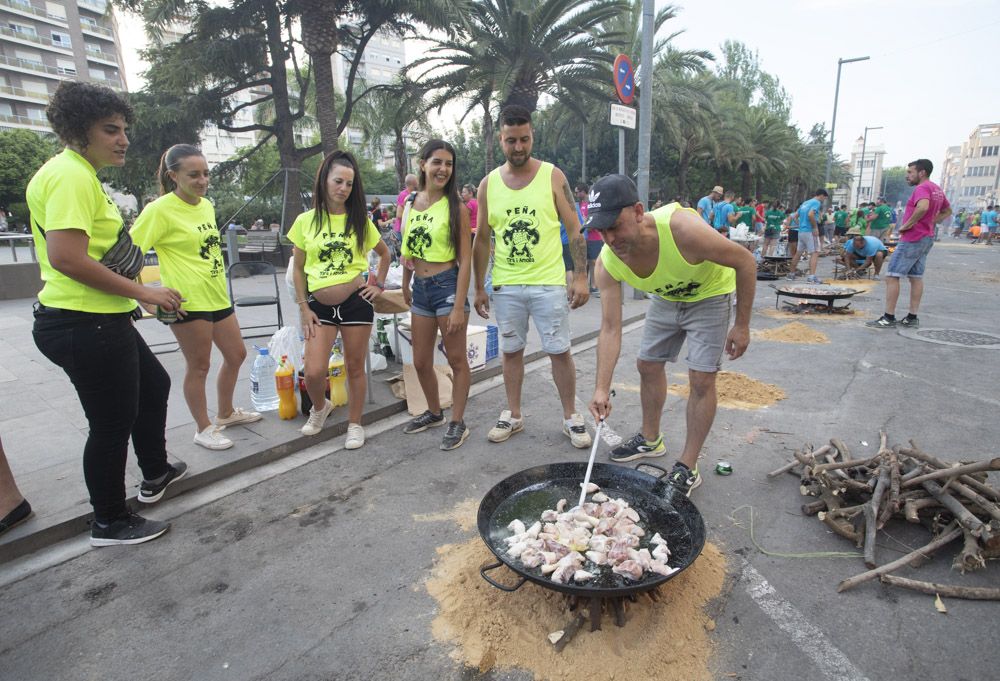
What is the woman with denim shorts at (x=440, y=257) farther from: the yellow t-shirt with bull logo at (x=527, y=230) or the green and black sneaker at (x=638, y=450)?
the green and black sneaker at (x=638, y=450)

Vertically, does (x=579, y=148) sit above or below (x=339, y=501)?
above

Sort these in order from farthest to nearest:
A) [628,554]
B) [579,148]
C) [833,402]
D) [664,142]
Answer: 1. [579,148]
2. [664,142]
3. [833,402]
4. [628,554]

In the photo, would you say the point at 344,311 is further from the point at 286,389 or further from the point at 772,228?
the point at 772,228

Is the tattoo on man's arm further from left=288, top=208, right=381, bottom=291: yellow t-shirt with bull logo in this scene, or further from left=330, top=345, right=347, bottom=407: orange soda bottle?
left=330, top=345, right=347, bottom=407: orange soda bottle

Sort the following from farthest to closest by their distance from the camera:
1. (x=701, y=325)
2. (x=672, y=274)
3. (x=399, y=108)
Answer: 1. (x=399, y=108)
2. (x=701, y=325)
3. (x=672, y=274)

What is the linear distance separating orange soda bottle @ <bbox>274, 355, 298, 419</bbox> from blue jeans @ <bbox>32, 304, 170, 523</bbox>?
1228mm

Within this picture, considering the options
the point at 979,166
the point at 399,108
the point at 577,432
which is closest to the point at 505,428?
the point at 577,432

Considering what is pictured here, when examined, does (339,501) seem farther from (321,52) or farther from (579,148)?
(579,148)

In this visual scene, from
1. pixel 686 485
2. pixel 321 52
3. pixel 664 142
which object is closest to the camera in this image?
pixel 686 485

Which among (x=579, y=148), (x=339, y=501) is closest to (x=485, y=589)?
(x=339, y=501)

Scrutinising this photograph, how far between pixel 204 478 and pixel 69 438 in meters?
1.33

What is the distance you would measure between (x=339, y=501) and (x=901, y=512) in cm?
301

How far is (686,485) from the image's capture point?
3021 millimetres

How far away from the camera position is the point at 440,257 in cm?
370
